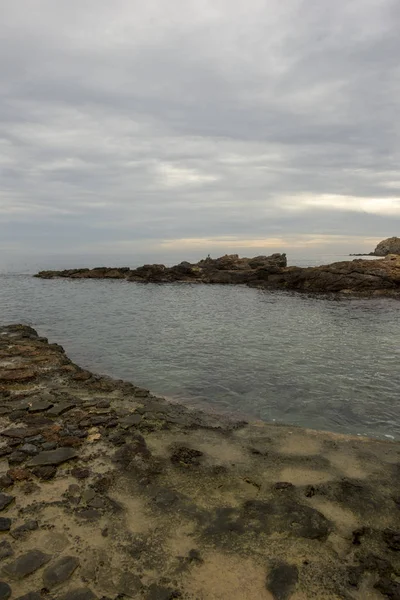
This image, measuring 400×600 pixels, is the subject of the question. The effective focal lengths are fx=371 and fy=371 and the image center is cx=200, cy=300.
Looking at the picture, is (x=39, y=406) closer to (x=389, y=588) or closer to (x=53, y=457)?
(x=53, y=457)

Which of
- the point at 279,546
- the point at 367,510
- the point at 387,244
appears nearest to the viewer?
the point at 279,546

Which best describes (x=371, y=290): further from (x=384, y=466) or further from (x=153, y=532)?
(x=153, y=532)

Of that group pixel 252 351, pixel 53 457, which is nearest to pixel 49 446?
pixel 53 457

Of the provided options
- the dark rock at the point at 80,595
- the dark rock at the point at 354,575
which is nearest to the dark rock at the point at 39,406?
the dark rock at the point at 80,595

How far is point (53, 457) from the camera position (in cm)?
802

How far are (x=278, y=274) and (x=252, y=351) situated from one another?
1667 inches

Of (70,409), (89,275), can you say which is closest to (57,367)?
(70,409)

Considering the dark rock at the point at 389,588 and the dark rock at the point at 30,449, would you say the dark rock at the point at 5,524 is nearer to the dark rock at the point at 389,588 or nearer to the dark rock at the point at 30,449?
the dark rock at the point at 30,449

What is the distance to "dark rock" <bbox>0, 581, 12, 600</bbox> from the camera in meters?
4.65

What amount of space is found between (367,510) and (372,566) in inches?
56.1

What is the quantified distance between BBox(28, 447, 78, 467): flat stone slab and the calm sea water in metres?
5.59

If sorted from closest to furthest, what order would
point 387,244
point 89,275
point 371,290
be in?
point 371,290
point 89,275
point 387,244

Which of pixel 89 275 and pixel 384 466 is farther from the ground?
pixel 89 275

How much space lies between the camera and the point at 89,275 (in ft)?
245
